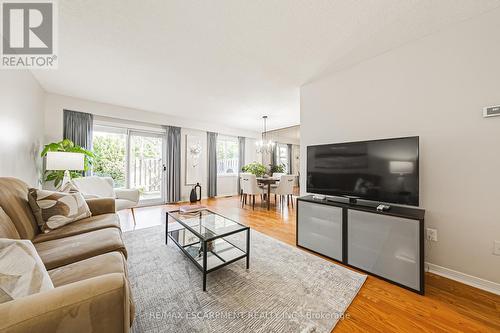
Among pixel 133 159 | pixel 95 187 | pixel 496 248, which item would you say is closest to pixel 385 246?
pixel 496 248

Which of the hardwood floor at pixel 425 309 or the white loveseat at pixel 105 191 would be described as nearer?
the hardwood floor at pixel 425 309

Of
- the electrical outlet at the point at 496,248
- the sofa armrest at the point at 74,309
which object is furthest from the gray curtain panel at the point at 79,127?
the electrical outlet at the point at 496,248

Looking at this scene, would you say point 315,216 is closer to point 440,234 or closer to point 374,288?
point 374,288

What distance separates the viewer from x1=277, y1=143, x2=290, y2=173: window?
7.38 m

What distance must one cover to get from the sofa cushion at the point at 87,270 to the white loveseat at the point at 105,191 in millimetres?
2089

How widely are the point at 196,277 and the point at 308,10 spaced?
2.60 meters

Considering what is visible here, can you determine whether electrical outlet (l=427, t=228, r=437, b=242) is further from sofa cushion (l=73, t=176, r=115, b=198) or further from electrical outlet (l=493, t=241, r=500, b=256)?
sofa cushion (l=73, t=176, r=115, b=198)

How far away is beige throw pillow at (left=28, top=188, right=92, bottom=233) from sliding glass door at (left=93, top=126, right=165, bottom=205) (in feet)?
9.00

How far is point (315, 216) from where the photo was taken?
7.33ft

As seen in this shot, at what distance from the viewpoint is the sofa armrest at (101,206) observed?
212cm

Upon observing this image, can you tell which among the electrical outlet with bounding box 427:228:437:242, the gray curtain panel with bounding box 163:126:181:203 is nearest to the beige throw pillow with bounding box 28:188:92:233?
the gray curtain panel with bounding box 163:126:181:203

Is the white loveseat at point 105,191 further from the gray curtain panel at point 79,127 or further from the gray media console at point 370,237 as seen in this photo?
the gray media console at point 370,237

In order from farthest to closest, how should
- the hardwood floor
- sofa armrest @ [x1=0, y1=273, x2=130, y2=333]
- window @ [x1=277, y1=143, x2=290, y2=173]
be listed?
window @ [x1=277, y1=143, x2=290, y2=173] → the hardwood floor → sofa armrest @ [x1=0, y1=273, x2=130, y2=333]

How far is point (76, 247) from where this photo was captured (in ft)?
4.36
